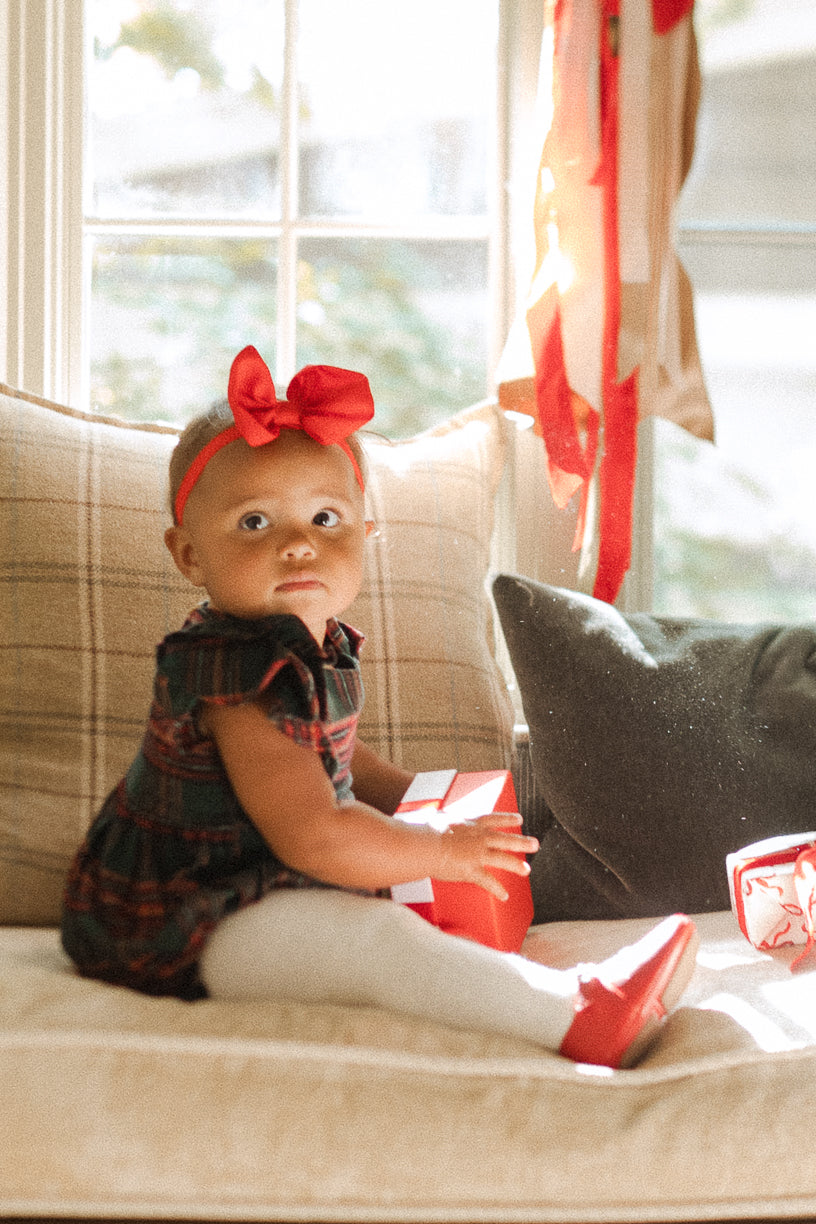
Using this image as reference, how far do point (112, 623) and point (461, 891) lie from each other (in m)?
0.52

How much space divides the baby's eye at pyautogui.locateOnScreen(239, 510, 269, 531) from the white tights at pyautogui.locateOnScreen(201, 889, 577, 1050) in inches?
13.2

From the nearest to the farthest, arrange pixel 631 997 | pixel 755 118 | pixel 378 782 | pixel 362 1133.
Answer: pixel 362 1133 < pixel 631 997 < pixel 378 782 < pixel 755 118

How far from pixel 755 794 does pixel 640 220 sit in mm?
837

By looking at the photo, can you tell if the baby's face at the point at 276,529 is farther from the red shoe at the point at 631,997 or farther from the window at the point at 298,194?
the window at the point at 298,194

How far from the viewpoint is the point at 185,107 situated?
1.80m

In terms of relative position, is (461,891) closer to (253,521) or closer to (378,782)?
(378,782)

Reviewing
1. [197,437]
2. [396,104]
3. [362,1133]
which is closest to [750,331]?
[396,104]

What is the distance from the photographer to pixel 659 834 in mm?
1218

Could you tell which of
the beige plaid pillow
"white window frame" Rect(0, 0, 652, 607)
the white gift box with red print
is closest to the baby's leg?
the white gift box with red print

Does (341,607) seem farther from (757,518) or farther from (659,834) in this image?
(757,518)

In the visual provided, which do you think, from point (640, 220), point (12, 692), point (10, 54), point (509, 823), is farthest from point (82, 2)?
point (509, 823)

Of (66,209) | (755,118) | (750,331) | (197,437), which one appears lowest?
(197,437)

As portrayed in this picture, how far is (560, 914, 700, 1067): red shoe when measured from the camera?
2.80 feet

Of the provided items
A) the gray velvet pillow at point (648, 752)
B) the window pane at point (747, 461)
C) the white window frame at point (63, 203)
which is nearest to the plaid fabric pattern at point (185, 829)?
the gray velvet pillow at point (648, 752)
